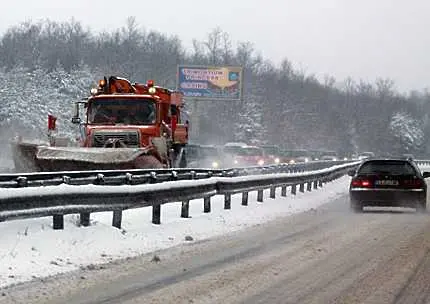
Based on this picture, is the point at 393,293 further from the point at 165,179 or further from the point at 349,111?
the point at 349,111

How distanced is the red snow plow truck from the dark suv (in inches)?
208

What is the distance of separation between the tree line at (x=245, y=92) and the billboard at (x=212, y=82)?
67.1 feet

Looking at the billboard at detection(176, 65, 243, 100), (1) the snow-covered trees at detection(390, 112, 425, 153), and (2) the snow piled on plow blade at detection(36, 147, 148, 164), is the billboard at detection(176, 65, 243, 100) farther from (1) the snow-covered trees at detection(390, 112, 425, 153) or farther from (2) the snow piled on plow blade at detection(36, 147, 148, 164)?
(1) the snow-covered trees at detection(390, 112, 425, 153)

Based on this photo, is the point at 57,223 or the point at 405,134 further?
the point at 405,134

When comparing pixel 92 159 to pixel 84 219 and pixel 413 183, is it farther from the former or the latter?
pixel 413 183

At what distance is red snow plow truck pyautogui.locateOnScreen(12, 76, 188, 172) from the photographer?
1900 centimetres

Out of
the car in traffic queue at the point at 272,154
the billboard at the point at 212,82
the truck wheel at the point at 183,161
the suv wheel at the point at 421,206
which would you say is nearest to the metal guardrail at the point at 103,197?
the suv wheel at the point at 421,206

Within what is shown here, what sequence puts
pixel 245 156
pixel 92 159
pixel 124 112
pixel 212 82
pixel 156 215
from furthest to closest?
pixel 212 82, pixel 245 156, pixel 124 112, pixel 92 159, pixel 156 215

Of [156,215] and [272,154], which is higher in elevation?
[156,215]

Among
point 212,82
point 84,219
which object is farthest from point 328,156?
point 84,219

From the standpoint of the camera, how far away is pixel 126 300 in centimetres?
751

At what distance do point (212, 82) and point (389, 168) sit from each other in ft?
125

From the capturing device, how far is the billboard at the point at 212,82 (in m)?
56.8

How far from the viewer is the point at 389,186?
63.0 feet
